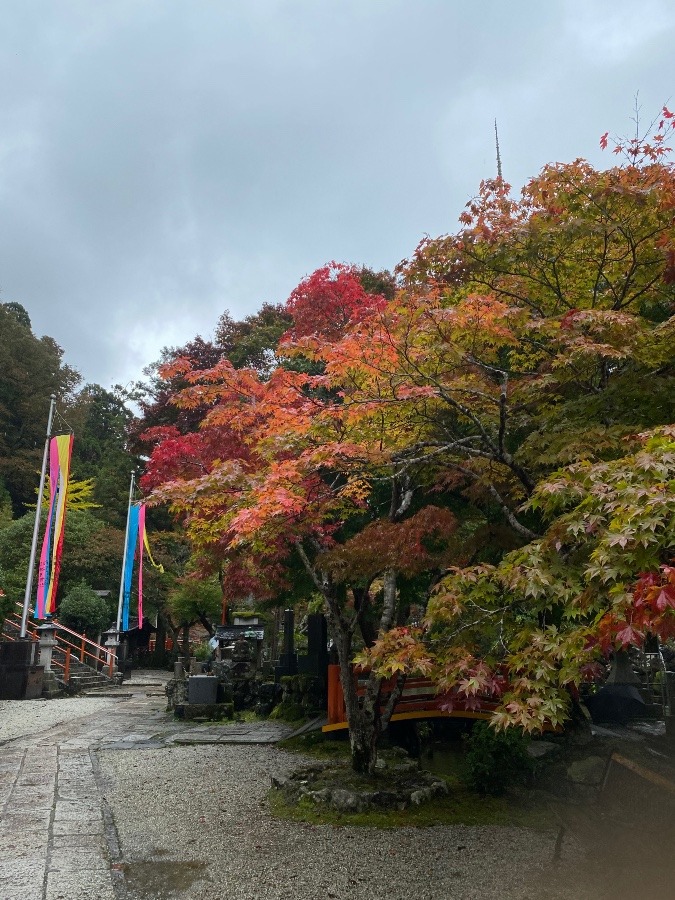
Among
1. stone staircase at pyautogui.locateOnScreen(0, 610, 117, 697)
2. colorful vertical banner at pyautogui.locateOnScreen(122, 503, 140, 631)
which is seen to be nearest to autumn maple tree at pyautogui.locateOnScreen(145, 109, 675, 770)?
colorful vertical banner at pyautogui.locateOnScreen(122, 503, 140, 631)

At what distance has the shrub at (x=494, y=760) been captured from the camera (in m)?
7.09

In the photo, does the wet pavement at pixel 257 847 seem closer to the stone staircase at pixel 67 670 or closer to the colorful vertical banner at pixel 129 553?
the stone staircase at pixel 67 670

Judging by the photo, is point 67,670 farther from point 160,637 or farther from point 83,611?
point 160,637

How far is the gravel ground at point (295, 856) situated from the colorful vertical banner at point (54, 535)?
922cm

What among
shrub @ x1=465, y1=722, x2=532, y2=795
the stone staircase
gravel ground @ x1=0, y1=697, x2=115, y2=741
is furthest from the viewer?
the stone staircase

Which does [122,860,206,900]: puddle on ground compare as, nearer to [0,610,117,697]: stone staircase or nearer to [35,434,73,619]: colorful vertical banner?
[35,434,73,619]: colorful vertical banner

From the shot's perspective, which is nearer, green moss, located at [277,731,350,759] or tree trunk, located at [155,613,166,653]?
green moss, located at [277,731,350,759]

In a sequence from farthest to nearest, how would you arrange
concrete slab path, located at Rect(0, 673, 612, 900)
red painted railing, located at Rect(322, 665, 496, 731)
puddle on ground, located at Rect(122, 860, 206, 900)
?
red painted railing, located at Rect(322, 665, 496, 731), concrete slab path, located at Rect(0, 673, 612, 900), puddle on ground, located at Rect(122, 860, 206, 900)

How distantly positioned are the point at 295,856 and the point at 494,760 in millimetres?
2831

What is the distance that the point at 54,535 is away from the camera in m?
15.5

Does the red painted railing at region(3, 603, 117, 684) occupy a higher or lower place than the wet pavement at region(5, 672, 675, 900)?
higher

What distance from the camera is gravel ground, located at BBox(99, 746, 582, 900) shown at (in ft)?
15.0

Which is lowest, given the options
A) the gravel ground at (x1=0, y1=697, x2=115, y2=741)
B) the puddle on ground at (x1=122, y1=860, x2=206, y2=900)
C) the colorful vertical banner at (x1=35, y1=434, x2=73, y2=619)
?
the puddle on ground at (x1=122, y1=860, x2=206, y2=900)

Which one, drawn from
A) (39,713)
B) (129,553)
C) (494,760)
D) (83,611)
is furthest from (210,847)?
(83,611)
